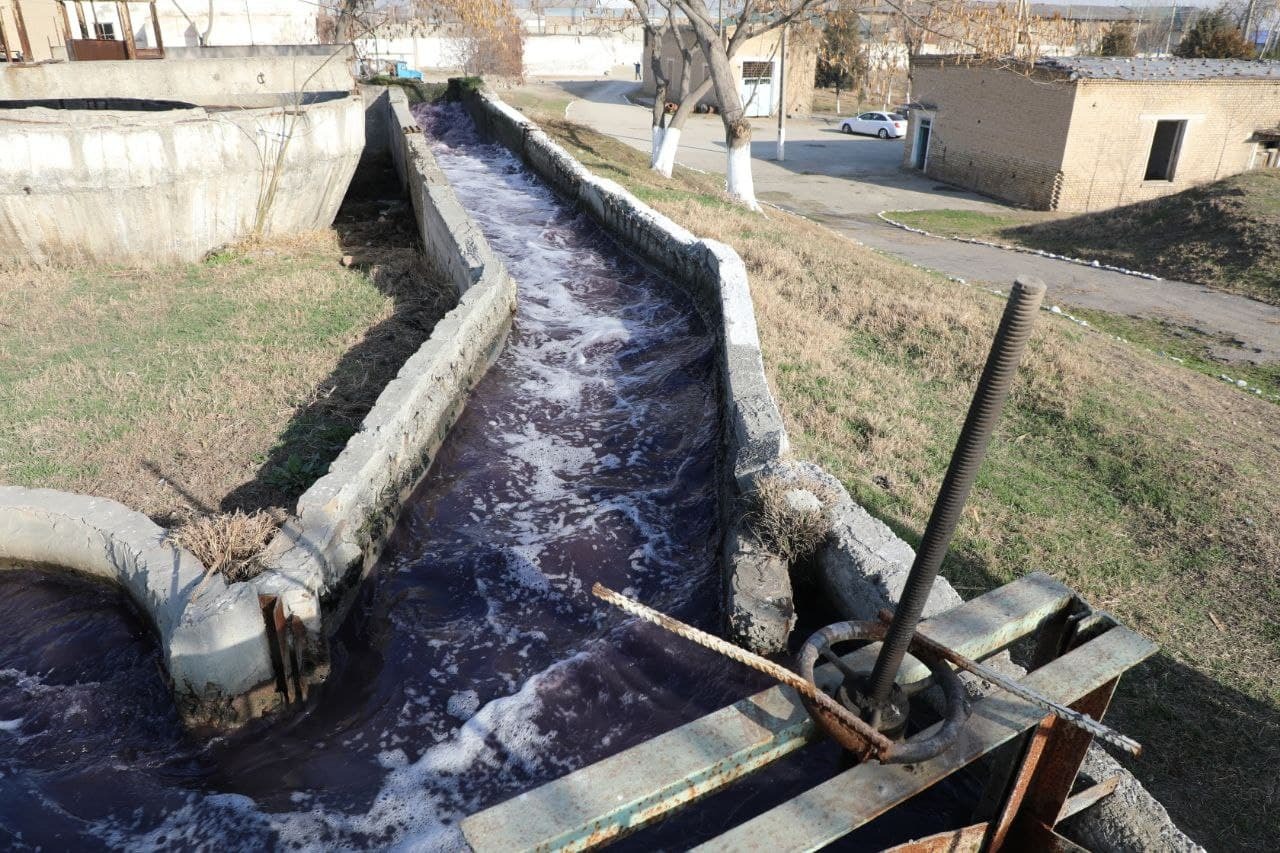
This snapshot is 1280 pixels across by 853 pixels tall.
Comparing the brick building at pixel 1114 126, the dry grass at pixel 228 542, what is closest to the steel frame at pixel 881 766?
the dry grass at pixel 228 542

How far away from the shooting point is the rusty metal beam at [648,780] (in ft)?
7.29

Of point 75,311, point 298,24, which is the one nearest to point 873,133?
point 298,24

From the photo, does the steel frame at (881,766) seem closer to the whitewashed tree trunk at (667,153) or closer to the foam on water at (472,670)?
the foam on water at (472,670)

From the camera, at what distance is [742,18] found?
18484mm

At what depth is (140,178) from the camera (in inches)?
400

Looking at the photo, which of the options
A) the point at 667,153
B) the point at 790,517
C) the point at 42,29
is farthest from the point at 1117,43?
the point at 790,517

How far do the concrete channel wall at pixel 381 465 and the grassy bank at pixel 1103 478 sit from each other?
2719 millimetres

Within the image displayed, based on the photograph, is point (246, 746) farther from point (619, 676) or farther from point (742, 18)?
point (742, 18)

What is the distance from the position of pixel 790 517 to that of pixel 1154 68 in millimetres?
25839

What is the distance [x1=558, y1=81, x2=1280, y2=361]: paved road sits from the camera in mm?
15992

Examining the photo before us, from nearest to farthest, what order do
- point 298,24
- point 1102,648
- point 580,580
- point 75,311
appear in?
point 1102,648 < point 580,580 < point 75,311 < point 298,24

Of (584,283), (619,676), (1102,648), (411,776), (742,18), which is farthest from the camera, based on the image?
(742,18)

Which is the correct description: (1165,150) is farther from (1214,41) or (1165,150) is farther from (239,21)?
(239,21)

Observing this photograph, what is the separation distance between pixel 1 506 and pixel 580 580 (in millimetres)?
3325
